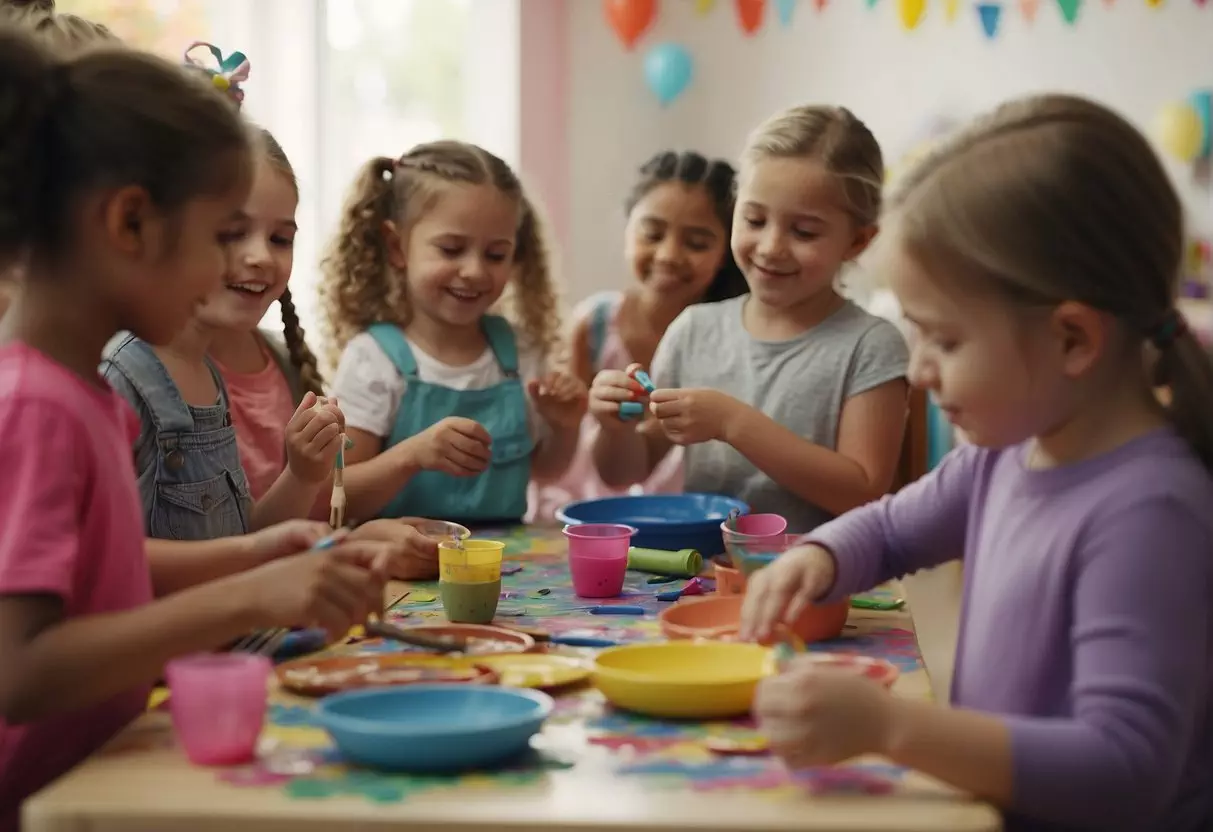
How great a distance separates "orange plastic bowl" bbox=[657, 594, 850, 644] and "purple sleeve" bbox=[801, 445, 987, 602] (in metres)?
0.03

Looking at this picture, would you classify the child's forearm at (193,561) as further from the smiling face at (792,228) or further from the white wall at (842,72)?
the white wall at (842,72)

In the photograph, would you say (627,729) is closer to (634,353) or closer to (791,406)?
(791,406)

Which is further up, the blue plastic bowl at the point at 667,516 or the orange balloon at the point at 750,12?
the orange balloon at the point at 750,12

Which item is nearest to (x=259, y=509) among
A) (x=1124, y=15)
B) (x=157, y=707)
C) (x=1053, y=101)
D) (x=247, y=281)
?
(x=247, y=281)

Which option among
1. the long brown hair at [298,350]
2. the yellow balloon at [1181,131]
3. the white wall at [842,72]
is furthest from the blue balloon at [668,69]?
the long brown hair at [298,350]

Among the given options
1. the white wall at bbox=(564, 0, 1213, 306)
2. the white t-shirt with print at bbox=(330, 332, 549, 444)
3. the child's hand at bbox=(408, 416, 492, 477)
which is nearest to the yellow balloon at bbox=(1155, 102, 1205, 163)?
the white wall at bbox=(564, 0, 1213, 306)

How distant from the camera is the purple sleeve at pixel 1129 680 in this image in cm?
99

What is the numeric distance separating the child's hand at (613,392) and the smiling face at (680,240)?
0.68 metres

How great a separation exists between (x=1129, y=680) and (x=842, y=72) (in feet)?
13.3

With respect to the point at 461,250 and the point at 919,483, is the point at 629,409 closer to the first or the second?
the point at 461,250

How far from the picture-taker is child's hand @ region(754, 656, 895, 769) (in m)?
0.99

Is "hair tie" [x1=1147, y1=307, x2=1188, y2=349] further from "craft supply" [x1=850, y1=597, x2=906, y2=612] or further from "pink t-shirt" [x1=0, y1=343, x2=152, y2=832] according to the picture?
"pink t-shirt" [x1=0, y1=343, x2=152, y2=832]

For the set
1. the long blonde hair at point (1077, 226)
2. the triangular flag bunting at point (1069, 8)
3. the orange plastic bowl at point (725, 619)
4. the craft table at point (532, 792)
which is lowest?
the craft table at point (532, 792)

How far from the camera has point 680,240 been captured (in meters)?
2.79
